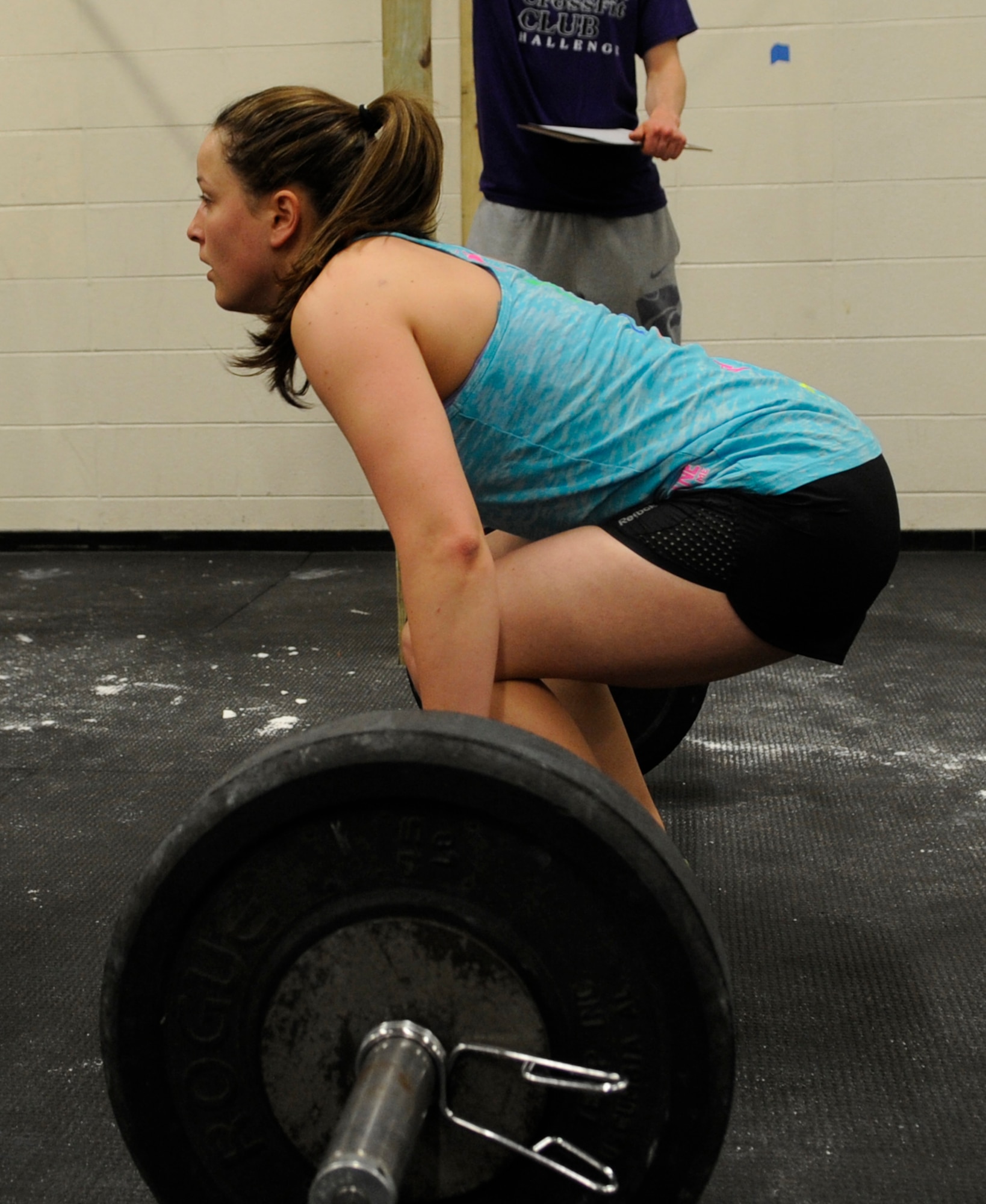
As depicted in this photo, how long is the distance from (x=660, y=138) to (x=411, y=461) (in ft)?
4.27

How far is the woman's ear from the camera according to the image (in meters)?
1.11

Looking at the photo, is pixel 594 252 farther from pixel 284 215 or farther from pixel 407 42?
pixel 284 215

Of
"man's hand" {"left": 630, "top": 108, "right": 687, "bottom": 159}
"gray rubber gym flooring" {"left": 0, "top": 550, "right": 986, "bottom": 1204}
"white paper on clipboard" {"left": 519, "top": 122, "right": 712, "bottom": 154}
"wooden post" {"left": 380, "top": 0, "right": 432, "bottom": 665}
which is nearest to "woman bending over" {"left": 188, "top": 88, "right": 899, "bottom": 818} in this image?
"gray rubber gym flooring" {"left": 0, "top": 550, "right": 986, "bottom": 1204}

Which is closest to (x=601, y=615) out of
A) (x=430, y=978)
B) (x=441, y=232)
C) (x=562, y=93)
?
(x=430, y=978)

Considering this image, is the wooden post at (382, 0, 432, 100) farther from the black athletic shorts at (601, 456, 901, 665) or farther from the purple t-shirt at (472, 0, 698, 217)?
the black athletic shorts at (601, 456, 901, 665)

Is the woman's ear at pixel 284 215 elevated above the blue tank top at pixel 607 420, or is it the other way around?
the woman's ear at pixel 284 215

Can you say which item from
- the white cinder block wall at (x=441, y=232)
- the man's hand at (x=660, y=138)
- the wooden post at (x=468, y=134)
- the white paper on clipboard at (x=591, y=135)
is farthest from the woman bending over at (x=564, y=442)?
the white cinder block wall at (x=441, y=232)

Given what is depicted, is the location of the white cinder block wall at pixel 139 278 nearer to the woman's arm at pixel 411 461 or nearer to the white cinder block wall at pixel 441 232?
the white cinder block wall at pixel 441 232

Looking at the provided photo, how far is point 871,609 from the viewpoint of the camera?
9.80 ft

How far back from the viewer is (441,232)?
12.0 ft

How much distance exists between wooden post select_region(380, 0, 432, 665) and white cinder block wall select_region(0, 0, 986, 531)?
1.22 m

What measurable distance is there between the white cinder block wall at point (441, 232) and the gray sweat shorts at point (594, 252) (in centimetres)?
138

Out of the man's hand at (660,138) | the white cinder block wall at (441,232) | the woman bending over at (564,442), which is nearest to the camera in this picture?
the woman bending over at (564,442)

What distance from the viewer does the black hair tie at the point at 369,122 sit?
3.69ft
